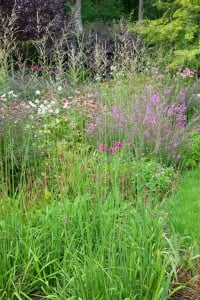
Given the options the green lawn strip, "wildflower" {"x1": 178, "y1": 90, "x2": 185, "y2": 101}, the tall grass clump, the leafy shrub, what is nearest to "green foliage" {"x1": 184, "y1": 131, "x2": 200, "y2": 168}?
the green lawn strip

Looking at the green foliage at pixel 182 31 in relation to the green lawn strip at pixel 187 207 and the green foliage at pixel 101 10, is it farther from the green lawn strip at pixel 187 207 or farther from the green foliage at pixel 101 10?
the green foliage at pixel 101 10

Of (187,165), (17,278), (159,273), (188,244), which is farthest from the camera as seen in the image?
(187,165)

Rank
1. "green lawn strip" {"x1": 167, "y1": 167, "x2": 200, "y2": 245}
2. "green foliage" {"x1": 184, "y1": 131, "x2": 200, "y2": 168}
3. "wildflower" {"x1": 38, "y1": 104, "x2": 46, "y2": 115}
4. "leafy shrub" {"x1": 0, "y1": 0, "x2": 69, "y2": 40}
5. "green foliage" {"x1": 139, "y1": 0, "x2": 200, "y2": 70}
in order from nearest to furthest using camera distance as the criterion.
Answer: "green lawn strip" {"x1": 167, "y1": 167, "x2": 200, "y2": 245} < "wildflower" {"x1": 38, "y1": 104, "x2": 46, "y2": 115} < "green foliage" {"x1": 184, "y1": 131, "x2": 200, "y2": 168} < "green foliage" {"x1": 139, "y1": 0, "x2": 200, "y2": 70} < "leafy shrub" {"x1": 0, "y1": 0, "x2": 69, "y2": 40}

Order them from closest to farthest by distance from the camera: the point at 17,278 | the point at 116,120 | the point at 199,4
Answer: the point at 17,278, the point at 116,120, the point at 199,4

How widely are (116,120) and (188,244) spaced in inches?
65.0

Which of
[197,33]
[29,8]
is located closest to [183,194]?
[197,33]

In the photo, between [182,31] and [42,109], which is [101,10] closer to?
[182,31]

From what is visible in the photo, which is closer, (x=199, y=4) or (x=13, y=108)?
(x=13, y=108)

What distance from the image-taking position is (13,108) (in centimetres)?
498

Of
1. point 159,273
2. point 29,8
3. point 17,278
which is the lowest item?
point 17,278

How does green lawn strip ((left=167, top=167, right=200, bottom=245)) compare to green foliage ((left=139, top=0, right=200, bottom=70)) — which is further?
green foliage ((left=139, top=0, right=200, bottom=70))

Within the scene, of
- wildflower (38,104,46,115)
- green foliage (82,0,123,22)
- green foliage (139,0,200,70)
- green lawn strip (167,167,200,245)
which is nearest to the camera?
green lawn strip (167,167,200,245)

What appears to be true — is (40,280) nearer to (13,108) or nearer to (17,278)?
(17,278)

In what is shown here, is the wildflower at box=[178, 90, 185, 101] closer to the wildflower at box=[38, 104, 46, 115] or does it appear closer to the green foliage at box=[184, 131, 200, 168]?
the green foliage at box=[184, 131, 200, 168]
